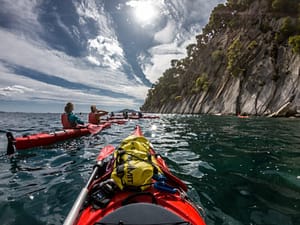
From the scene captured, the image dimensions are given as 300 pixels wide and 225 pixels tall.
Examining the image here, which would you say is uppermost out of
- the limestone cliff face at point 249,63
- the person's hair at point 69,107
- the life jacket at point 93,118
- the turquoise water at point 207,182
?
the limestone cliff face at point 249,63

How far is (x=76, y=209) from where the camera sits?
95.0 inches

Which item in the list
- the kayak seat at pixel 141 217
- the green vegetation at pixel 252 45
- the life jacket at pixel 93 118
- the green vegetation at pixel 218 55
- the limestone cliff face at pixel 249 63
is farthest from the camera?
the green vegetation at pixel 218 55

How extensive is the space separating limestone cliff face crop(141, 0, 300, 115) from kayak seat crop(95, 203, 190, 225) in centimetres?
2865

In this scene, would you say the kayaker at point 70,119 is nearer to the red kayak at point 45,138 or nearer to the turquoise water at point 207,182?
the red kayak at point 45,138

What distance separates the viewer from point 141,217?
6.44 feet

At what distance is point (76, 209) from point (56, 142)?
25.0 feet

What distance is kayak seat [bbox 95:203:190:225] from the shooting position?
76.2 inches

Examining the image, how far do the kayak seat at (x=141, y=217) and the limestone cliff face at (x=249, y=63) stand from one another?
94.0 feet

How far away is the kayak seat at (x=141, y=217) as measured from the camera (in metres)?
1.94

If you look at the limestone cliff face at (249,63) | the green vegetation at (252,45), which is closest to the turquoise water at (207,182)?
the limestone cliff face at (249,63)

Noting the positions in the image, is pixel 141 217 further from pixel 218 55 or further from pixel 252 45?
pixel 218 55

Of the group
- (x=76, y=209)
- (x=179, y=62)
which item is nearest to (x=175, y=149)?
(x=76, y=209)

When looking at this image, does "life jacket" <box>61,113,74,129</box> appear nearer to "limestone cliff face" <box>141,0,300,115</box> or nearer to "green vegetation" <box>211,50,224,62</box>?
"limestone cliff face" <box>141,0,300,115</box>

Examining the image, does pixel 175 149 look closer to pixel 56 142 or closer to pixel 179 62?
pixel 56 142
